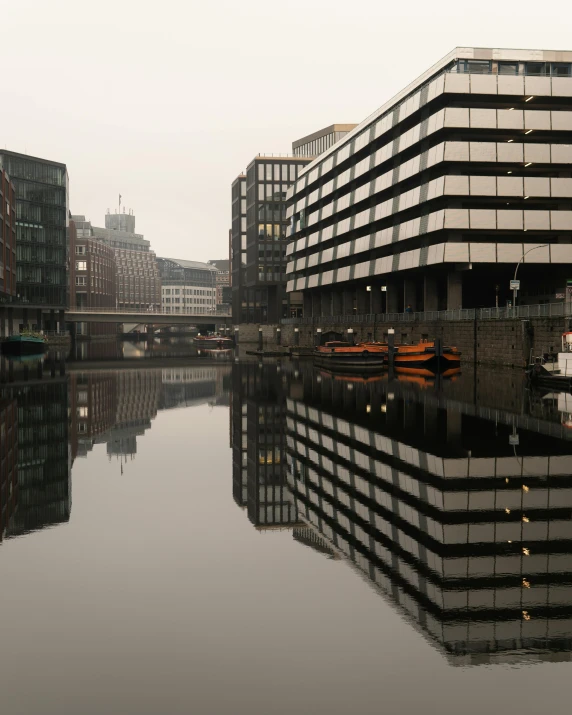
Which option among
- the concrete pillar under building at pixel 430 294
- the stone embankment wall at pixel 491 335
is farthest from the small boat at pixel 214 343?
the concrete pillar under building at pixel 430 294

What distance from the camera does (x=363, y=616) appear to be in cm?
923

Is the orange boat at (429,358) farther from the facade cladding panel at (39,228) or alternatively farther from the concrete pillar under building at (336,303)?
the facade cladding panel at (39,228)

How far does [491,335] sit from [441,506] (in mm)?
52566

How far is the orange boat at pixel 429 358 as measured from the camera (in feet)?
216

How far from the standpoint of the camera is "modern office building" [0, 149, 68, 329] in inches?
5955

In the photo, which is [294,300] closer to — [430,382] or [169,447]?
[430,382]

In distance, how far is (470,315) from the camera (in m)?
70.5

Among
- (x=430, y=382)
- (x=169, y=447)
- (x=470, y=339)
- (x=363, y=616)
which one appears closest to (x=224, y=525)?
(x=363, y=616)

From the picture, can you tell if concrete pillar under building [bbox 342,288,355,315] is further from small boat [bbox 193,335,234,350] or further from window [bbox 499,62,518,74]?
window [bbox 499,62,518,74]

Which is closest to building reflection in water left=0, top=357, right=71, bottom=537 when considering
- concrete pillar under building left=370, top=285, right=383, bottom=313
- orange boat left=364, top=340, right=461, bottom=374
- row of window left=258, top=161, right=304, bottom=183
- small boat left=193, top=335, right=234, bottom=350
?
orange boat left=364, top=340, right=461, bottom=374

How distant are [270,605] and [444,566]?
2.82 meters

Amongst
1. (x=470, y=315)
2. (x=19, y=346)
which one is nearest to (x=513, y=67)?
(x=470, y=315)

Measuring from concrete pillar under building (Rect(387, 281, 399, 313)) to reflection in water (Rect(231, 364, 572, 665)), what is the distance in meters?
68.3

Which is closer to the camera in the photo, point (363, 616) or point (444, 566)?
point (363, 616)
